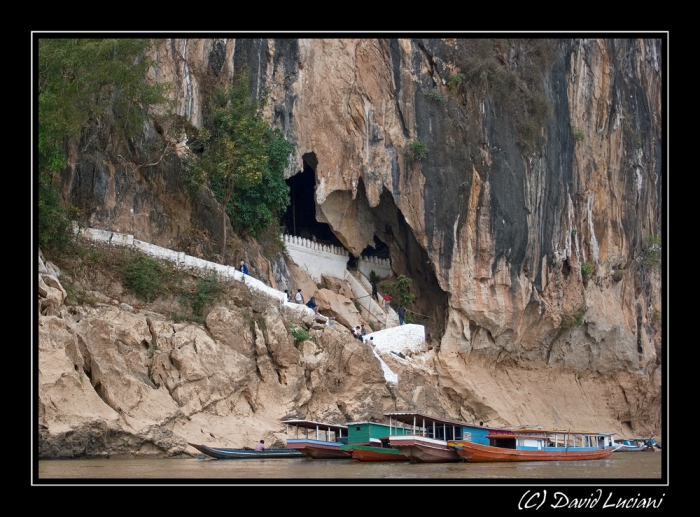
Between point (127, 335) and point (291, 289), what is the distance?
9.84 m

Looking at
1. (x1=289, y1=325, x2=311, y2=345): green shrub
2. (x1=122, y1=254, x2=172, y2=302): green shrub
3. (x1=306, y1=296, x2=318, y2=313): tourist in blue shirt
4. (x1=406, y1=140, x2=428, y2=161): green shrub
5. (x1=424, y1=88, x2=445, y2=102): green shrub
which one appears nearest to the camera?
(x1=122, y1=254, x2=172, y2=302): green shrub

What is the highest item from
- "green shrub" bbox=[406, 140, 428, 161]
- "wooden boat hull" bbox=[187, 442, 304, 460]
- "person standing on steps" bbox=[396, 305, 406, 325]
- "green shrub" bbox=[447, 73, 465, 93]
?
"green shrub" bbox=[447, 73, 465, 93]

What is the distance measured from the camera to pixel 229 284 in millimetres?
31969

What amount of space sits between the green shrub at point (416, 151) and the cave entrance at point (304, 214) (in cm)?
478

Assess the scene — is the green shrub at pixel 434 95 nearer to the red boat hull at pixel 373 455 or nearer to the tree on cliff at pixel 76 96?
the tree on cliff at pixel 76 96

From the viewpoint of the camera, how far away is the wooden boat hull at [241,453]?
27.0 meters

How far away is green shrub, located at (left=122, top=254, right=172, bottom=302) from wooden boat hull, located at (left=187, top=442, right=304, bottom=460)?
493 centimetres

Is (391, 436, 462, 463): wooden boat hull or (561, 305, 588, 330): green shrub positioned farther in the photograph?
(561, 305, 588, 330): green shrub

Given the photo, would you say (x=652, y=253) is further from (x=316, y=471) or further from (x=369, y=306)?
(x=316, y=471)

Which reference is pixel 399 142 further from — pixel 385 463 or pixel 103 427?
pixel 103 427

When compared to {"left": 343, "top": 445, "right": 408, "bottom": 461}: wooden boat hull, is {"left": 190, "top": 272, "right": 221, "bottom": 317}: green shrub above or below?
above

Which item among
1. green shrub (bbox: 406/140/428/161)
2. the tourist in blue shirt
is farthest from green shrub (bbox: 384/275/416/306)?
the tourist in blue shirt

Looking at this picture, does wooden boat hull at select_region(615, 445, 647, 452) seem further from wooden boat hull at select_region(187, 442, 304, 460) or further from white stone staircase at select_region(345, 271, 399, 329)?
wooden boat hull at select_region(187, 442, 304, 460)

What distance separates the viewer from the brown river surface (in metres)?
21.4
